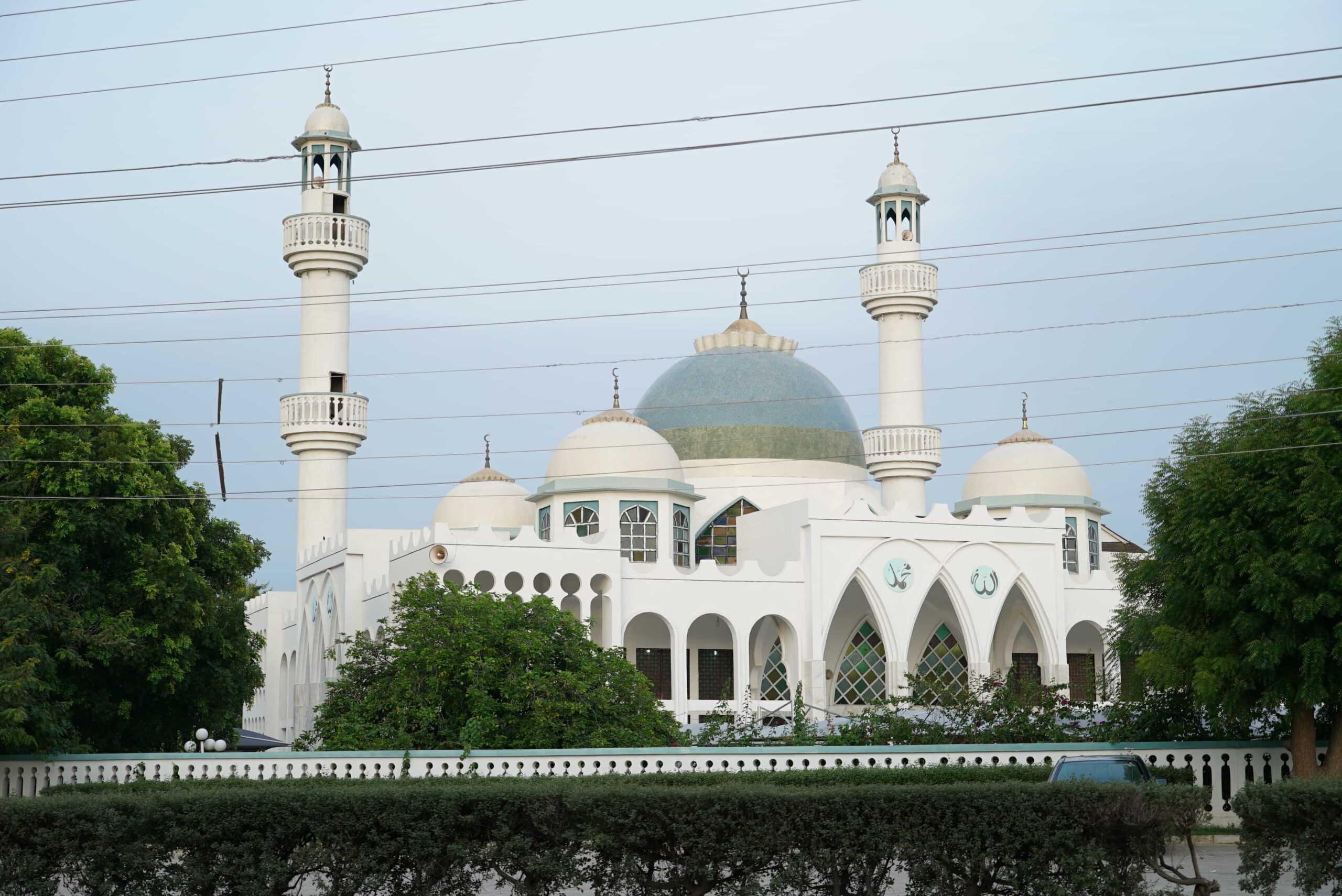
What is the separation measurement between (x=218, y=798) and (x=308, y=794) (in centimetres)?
64

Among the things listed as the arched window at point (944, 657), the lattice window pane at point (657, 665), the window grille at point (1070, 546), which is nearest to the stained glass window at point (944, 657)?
the arched window at point (944, 657)

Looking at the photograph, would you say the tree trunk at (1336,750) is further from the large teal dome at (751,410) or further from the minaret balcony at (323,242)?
the large teal dome at (751,410)

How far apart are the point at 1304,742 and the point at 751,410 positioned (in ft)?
87.1

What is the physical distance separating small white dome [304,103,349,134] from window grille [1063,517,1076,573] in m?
21.4

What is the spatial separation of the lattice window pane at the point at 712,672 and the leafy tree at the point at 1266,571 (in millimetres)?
19902

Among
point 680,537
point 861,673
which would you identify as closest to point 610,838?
point 861,673

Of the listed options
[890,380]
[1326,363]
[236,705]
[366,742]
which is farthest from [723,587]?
[1326,363]

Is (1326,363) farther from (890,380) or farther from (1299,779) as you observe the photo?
(890,380)

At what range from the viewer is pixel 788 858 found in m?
11.1

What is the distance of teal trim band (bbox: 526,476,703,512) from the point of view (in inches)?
1506

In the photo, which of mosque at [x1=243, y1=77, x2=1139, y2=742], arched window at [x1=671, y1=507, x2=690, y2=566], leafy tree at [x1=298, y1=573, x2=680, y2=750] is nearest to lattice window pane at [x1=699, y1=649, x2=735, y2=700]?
mosque at [x1=243, y1=77, x2=1139, y2=742]

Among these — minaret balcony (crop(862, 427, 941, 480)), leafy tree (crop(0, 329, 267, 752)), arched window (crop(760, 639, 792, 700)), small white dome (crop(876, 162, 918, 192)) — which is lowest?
arched window (crop(760, 639, 792, 700))

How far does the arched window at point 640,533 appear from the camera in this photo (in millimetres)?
38656

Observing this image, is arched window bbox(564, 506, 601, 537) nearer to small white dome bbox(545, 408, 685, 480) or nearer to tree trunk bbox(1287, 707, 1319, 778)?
small white dome bbox(545, 408, 685, 480)
